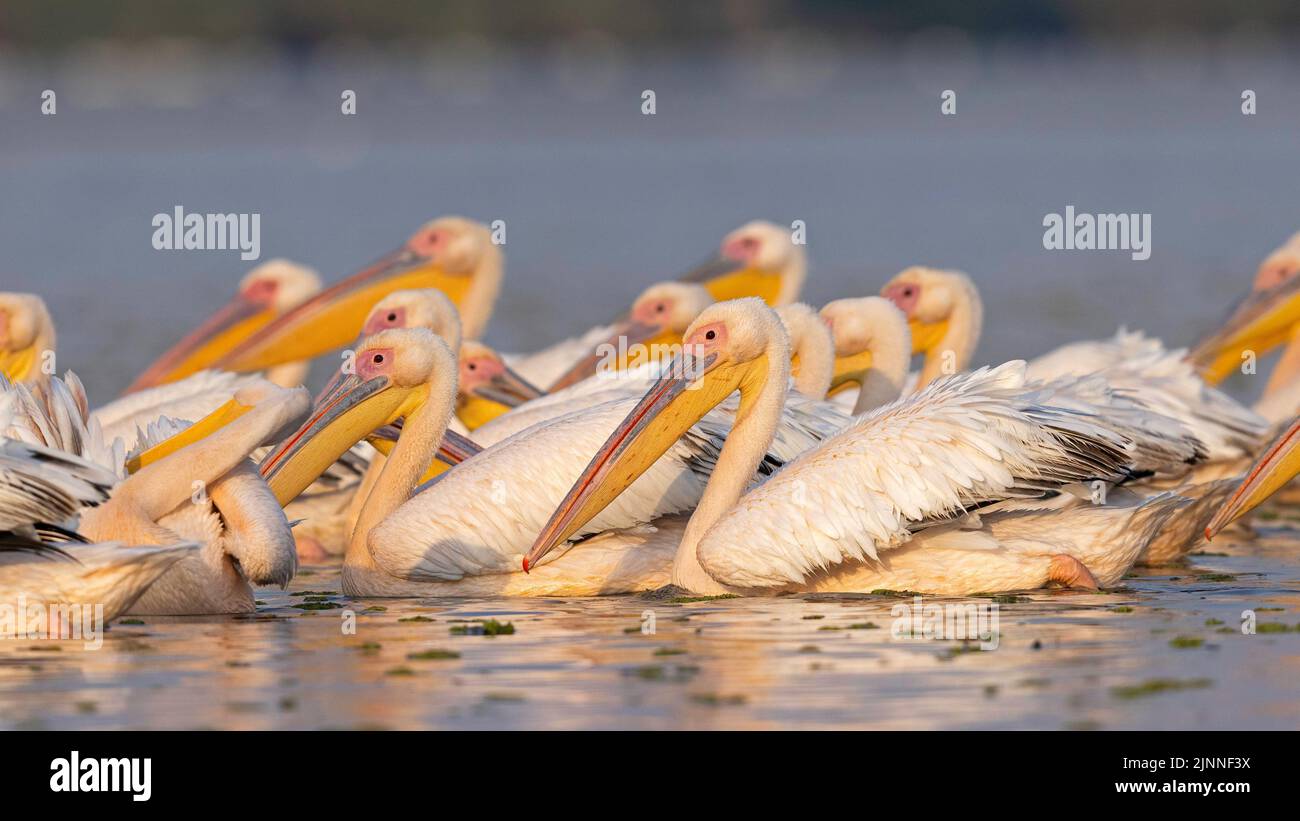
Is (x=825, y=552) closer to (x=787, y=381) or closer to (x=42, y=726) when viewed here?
(x=787, y=381)

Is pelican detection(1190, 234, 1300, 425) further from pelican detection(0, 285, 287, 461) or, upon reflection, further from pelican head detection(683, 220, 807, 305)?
pelican detection(0, 285, 287, 461)

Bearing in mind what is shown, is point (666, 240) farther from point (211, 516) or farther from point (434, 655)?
point (434, 655)

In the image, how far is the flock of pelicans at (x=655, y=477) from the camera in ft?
24.7

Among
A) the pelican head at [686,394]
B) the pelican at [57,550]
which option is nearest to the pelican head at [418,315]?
the pelican head at [686,394]

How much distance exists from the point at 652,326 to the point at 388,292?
1936mm

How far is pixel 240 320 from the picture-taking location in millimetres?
13070

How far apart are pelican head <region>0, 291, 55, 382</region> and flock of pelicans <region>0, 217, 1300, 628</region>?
1.12ft

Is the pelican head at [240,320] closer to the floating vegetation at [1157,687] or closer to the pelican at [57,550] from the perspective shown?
the pelican at [57,550]

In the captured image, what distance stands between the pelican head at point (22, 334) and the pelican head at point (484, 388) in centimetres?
165

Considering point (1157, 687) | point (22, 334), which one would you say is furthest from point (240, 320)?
point (1157, 687)

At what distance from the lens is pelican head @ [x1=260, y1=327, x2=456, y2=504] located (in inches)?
330

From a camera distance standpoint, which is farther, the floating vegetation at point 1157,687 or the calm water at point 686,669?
the floating vegetation at point 1157,687
